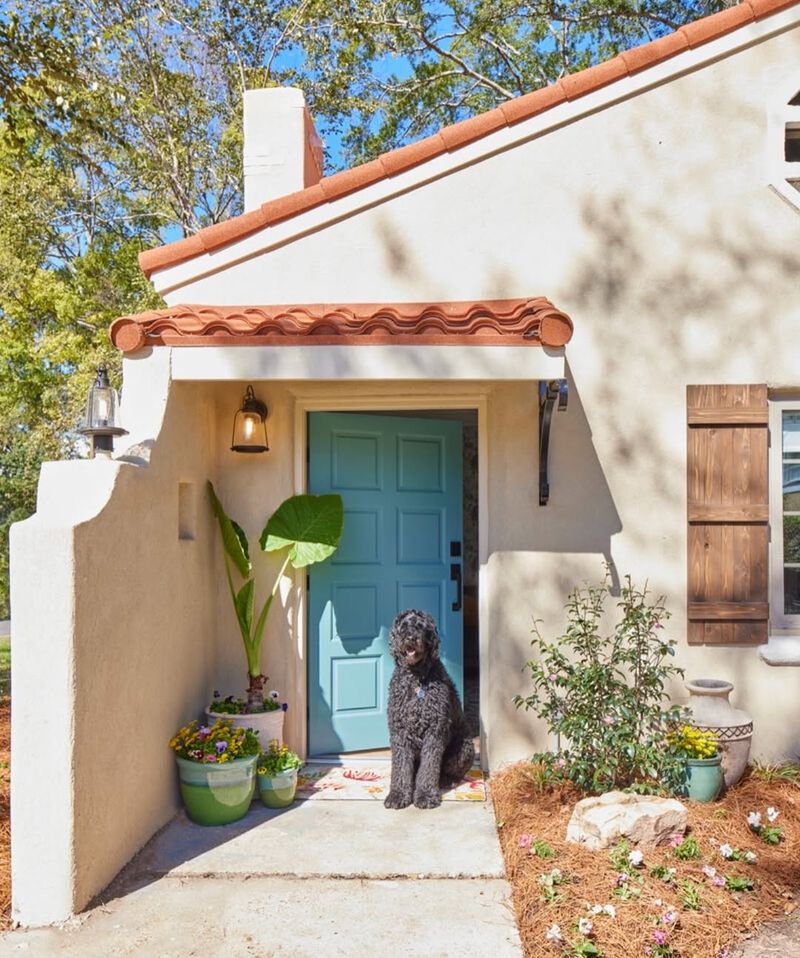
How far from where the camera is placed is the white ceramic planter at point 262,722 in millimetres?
4914

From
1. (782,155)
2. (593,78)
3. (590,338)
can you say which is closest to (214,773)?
(590,338)

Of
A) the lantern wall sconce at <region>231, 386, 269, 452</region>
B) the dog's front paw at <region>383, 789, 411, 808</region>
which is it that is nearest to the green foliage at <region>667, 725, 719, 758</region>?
the dog's front paw at <region>383, 789, 411, 808</region>

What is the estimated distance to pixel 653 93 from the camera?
5320mm

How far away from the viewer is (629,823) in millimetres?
3957

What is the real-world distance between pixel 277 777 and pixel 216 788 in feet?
1.30

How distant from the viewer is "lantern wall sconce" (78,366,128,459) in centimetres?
403

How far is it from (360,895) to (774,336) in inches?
156

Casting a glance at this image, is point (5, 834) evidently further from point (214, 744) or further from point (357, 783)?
point (357, 783)

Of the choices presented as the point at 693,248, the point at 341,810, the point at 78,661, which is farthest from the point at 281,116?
the point at 341,810

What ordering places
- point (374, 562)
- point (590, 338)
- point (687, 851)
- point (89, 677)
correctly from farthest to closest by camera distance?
point (374, 562) < point (590, 338) < point (687, 851) < point (89, 677)

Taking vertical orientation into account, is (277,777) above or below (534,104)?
below

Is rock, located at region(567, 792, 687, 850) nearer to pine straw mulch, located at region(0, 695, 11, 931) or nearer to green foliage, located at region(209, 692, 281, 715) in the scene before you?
green foliage, located at region(209, 692, 281, 715)

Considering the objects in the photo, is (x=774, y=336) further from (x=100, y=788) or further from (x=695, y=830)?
(x=100, y=788)

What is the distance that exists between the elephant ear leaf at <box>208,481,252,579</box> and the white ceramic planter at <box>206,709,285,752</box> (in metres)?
0.85
